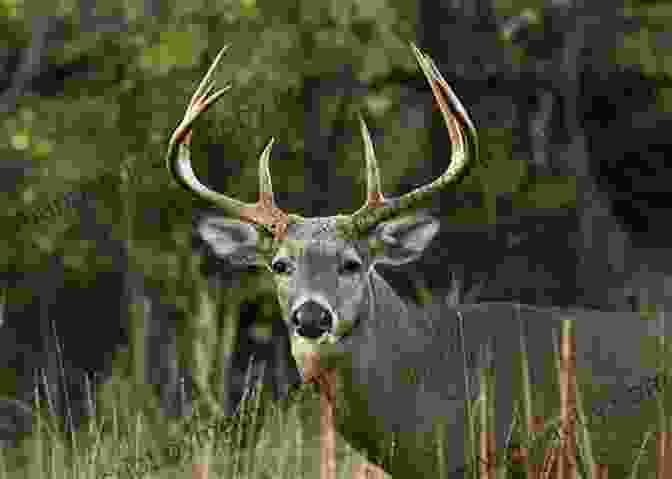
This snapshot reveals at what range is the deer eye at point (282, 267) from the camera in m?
6.09

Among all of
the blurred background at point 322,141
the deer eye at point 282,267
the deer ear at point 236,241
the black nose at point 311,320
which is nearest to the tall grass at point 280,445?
the black nose at point 311,320

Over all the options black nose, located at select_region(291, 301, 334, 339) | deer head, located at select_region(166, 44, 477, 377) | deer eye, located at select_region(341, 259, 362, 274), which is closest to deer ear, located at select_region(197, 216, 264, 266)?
deer head, located at select_region(166, 44, 477, 377)

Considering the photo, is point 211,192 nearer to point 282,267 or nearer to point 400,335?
point 282,267

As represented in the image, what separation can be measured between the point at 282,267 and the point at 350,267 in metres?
0.24

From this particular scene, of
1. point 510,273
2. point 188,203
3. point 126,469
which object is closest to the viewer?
point 126,469

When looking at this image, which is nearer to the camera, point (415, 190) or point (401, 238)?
point (415, 190)

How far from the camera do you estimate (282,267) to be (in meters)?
6.12

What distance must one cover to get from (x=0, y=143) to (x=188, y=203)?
125 centimetres

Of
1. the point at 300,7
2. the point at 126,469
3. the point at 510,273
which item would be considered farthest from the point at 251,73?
the point at 126,469

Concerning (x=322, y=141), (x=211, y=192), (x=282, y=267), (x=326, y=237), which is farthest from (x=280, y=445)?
(x=322, y=141)

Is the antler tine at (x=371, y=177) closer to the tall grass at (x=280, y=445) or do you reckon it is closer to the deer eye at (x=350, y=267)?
the deer eye at (x=350, y=267)

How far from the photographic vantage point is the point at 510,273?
39.9 ft

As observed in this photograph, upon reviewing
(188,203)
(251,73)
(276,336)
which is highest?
(251,73)

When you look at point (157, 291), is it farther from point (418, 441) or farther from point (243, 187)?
point (418, 441)
